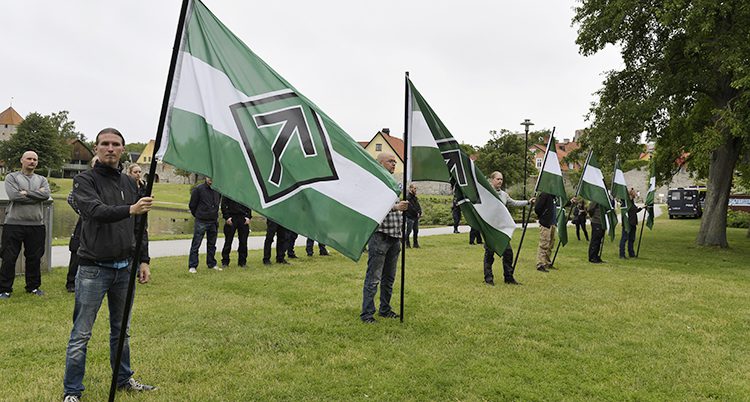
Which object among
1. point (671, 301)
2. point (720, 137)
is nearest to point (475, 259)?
point (671, 301)

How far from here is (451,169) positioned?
22.4 feet

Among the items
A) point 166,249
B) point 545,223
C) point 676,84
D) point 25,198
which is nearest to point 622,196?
point 545,223

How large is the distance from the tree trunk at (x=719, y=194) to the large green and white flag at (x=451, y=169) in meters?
15.2

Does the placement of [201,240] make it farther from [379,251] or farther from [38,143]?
[38,143]

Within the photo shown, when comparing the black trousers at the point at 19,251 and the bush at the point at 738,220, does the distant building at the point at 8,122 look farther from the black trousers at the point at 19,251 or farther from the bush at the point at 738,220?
the bush at the point at 738,220

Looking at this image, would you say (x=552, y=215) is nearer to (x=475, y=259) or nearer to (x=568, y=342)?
(x=475, y=259)

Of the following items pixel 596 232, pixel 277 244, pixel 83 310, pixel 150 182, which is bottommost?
pixel 277 244

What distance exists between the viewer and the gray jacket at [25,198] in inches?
279

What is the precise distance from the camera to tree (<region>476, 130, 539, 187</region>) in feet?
149

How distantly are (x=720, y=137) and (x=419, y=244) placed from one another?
31.5 feet

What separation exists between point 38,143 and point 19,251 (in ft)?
278

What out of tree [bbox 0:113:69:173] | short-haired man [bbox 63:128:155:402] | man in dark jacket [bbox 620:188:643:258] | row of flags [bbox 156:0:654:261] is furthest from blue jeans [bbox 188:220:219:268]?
tree [bbox 0:113:69:173]

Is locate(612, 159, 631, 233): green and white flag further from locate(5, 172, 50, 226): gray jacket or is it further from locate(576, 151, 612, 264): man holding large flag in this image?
locate(5, 172, 50, 226): gray jacket

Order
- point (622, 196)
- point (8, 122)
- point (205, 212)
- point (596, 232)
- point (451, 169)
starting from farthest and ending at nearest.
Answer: point (8, 122) < point (622, 196) < point (596, 232) < point (205, 212) < point (451, 169)
